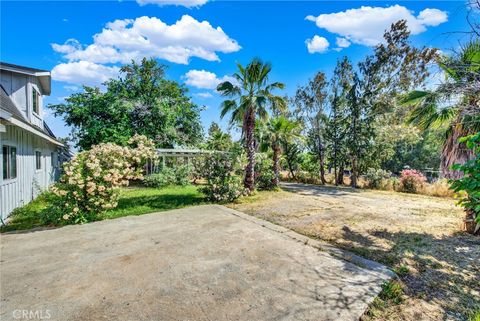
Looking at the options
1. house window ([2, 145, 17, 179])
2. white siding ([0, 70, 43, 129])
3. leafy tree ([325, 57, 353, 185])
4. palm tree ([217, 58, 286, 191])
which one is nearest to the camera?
house window ([2, 145, 17, 179])

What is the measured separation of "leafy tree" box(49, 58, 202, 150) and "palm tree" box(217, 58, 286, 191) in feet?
27.7

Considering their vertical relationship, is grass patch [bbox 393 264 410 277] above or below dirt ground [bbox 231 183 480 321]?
above

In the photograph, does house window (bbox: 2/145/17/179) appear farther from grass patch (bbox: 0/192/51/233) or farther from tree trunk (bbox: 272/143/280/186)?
tree trunk (bbox: 272/143/280/186)

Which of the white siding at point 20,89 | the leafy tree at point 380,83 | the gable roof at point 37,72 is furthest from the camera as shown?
the leafy tree at point 380,83

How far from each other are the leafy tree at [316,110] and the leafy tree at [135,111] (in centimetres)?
900

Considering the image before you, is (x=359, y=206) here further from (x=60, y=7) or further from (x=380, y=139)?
(x=60, y=7)

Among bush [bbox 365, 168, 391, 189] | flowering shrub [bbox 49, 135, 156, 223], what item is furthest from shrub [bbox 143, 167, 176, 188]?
bush [bbox 365, 168, 391, 189]

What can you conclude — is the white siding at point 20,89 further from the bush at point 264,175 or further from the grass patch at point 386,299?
the grass patch at point 386,299

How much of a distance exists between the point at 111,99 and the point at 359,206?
1672 cm

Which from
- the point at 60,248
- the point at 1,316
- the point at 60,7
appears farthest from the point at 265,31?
the point at 1,316

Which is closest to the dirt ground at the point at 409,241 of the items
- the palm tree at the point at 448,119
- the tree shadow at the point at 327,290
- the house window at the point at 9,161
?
the tree shadow at the point at 327,290

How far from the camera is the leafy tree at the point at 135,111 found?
52.7ft

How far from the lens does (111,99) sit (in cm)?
1664

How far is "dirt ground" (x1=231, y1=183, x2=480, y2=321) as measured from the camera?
2.80 metres
